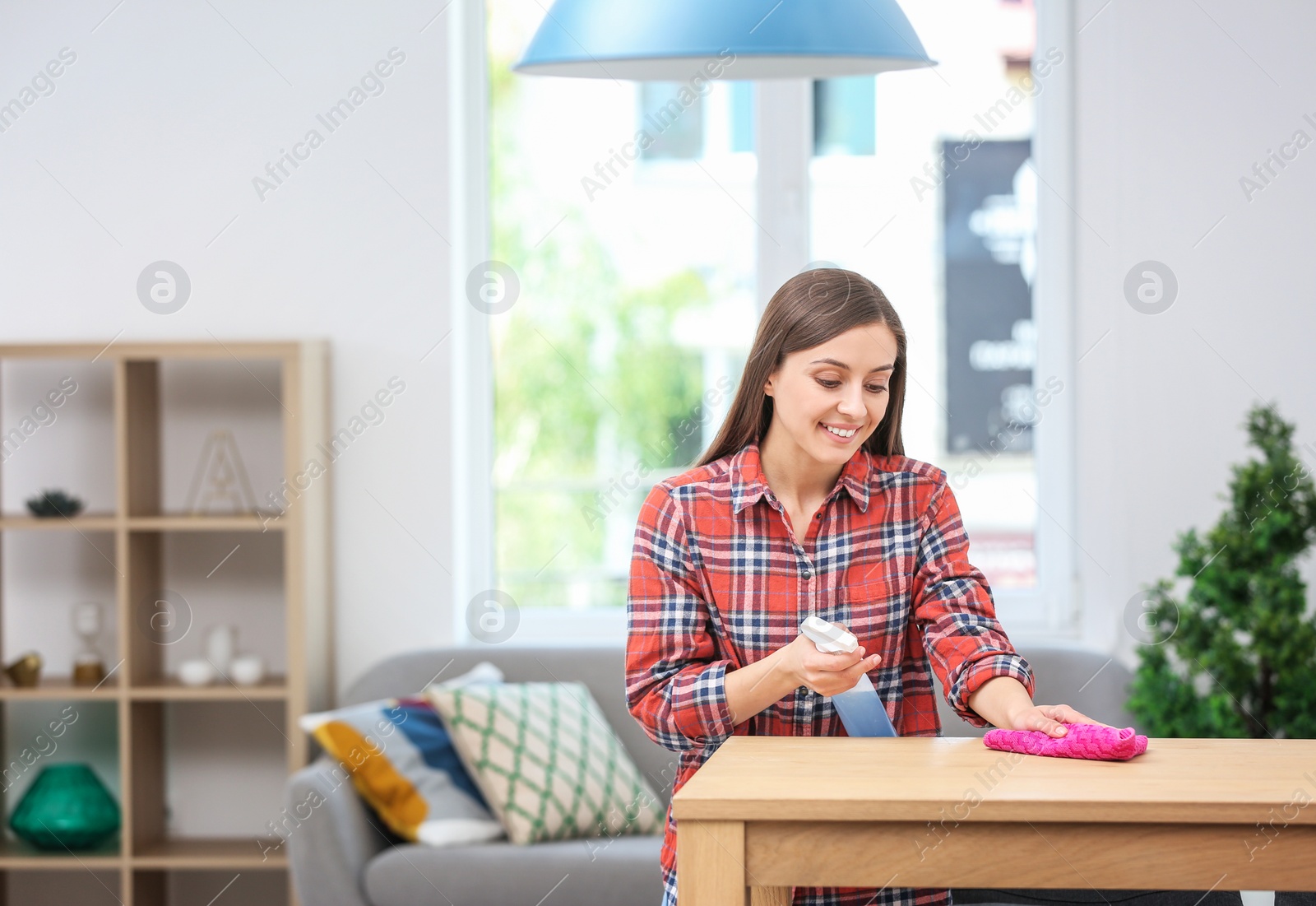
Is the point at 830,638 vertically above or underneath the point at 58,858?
above

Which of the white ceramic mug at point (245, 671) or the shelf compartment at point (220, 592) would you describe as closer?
the white ceramic mug at point (245, 671)

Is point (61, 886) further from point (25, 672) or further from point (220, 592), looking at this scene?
point (220, 592)

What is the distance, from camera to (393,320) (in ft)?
11.3

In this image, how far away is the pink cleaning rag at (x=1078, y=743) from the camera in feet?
4.21

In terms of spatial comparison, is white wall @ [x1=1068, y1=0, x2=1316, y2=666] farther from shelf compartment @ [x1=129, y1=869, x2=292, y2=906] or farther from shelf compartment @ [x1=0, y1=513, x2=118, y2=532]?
shelf compartment @ [x1=0, y1=513, x2=118, y2=532]

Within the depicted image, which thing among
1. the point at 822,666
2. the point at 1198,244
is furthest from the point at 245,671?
the point at 1198,244

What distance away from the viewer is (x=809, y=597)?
58.4 inches

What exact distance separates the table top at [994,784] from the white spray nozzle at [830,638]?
0.11 m

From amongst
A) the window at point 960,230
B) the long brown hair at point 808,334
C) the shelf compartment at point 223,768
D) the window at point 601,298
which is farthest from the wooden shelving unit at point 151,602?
the long brown hair at point 808,334

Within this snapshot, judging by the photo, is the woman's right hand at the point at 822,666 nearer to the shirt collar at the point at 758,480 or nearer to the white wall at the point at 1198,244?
the shirt collar at the point at 758,480

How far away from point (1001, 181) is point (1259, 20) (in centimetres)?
72

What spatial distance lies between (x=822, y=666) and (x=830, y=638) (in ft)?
0.10

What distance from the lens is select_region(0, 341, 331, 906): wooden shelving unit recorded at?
3152 millimetres

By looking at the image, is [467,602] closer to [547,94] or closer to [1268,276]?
[547,94]
